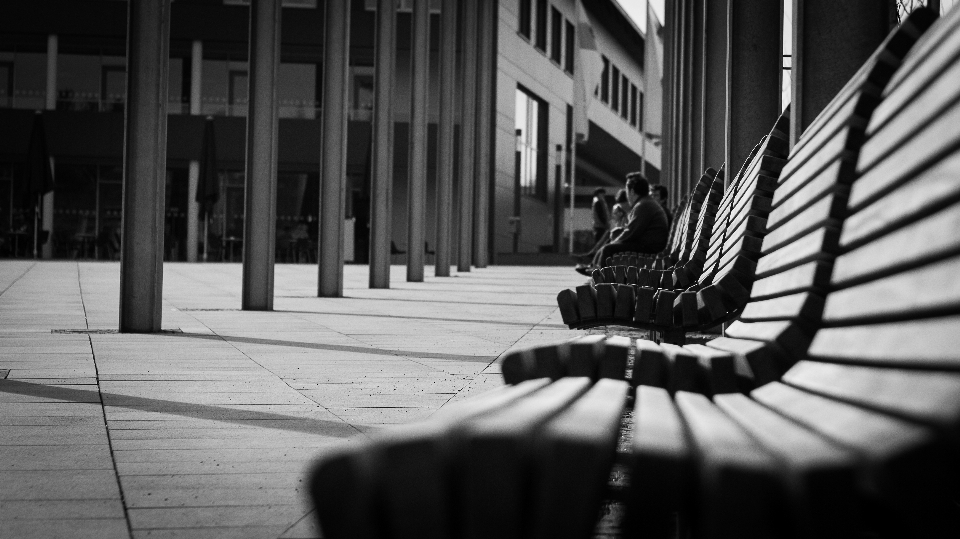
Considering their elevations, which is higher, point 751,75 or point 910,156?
point 751,75

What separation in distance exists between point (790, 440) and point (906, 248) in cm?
36

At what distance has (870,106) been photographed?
2219 millimetres

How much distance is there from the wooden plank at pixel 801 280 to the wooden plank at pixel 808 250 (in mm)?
15

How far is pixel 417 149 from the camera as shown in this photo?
19.4 metres

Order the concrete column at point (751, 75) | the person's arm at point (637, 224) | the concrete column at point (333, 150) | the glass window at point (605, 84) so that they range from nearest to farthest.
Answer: the concrete column at point (751, 75)
the person's arm at point (637, 224)
the concrete column at point (333, 150)
the glass window at point (605, 84)

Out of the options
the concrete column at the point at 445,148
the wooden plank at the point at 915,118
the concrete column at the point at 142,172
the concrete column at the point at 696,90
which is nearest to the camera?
the wooden plank at the point at 915,118

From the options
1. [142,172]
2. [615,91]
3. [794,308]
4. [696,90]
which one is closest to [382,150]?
[696,90]

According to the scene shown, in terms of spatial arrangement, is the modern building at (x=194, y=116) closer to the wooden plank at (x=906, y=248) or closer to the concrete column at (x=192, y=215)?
the concrete column at (x=192, y=215)

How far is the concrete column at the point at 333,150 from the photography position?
517 inches

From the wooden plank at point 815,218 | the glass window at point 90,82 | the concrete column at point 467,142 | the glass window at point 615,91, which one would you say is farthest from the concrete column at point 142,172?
the glass window at point 615,91

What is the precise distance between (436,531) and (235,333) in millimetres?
6863

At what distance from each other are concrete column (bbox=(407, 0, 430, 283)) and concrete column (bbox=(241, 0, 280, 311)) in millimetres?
8421

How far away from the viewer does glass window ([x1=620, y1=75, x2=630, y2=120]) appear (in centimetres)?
5775

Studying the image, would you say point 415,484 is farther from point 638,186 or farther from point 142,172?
point 638,186
